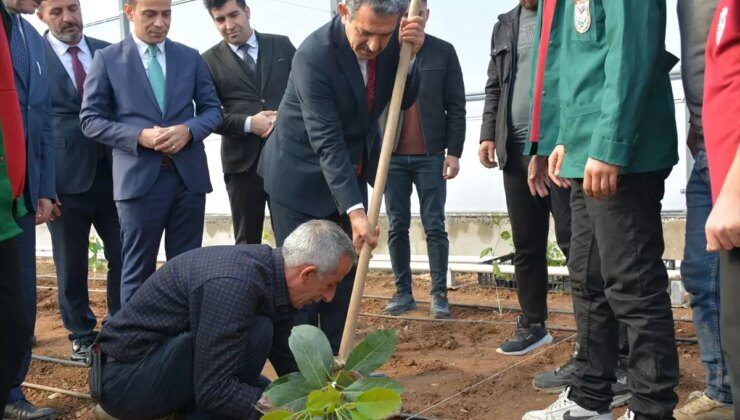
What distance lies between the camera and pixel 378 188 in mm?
3318

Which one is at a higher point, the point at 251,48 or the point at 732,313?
the point at 251,48

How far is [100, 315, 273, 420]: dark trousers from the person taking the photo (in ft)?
10.1

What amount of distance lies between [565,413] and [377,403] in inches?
46.9

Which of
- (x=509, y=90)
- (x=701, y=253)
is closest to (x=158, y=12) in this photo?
(x=509, y=90)

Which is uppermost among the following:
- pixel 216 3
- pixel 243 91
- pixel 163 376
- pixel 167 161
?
pixel 216 3

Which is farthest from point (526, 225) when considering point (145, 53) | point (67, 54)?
Result: point (67, 54)

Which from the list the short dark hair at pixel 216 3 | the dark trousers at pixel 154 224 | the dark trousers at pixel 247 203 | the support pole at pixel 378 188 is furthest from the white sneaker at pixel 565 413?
the short dark hair at pixel 216 3

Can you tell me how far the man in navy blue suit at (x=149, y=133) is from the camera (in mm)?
4348

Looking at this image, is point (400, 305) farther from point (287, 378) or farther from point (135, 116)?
point (287, 378)

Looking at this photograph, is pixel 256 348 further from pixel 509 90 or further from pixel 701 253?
pixel 509 90

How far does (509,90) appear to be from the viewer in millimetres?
4188

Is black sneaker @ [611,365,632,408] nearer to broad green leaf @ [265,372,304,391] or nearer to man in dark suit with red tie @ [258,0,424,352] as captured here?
man in dark suit with red tie @ [258,0,424,352]

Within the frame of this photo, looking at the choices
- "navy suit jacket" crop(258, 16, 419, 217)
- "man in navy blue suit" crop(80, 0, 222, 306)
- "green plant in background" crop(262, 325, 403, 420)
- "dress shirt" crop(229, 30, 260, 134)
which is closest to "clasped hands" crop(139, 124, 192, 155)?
"man in navy blue suit" crop(80, 0, 222, 306)

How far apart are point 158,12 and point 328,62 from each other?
133 cm
